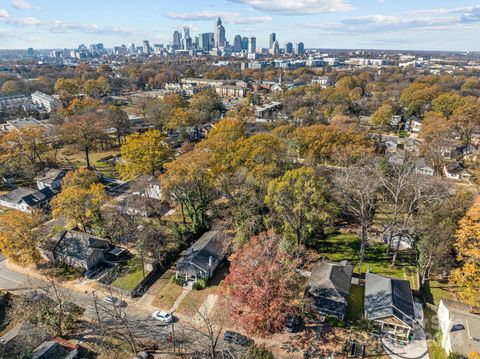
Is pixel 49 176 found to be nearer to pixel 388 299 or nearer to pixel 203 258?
pixel 203 258

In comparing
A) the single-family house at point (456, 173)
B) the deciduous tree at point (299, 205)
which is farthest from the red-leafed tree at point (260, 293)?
the single-family house at point (456, 173)

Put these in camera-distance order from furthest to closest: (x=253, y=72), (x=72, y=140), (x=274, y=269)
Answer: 1. (x=253, y=72)
2. (x=72, y=140)
3. (x=274, y=269)

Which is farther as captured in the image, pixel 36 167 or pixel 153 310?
pixel 36 167

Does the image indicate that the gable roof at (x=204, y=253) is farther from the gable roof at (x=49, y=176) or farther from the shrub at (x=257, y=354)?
the gable roof at (x=49, y=176)

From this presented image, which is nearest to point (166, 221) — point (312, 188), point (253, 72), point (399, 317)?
point (312, 188)

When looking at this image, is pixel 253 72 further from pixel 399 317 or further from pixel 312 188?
pixel 399 317

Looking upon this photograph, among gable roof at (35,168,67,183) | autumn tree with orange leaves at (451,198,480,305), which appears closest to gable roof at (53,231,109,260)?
gable roof at (35,168,67,183)

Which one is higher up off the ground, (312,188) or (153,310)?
(312,188)
